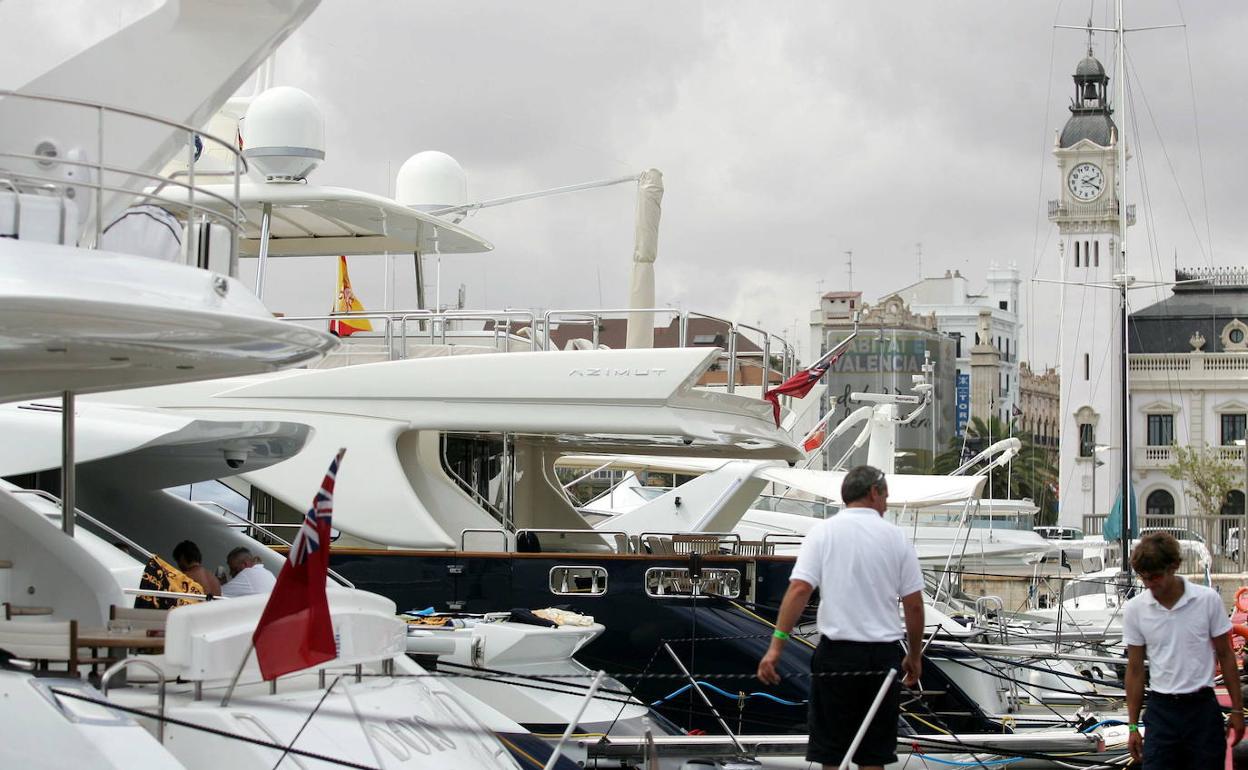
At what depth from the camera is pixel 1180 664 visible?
22.9 ft

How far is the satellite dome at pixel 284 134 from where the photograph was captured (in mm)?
14047

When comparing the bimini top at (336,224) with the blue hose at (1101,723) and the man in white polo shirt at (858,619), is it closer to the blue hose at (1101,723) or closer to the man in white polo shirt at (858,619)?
the blue hose at (1101,723)

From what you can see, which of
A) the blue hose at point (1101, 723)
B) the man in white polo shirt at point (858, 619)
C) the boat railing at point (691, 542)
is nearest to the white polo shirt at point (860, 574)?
the man in white polo shirt at point (858, 619)

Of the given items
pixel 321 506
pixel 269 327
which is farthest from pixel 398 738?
pixel 269 327

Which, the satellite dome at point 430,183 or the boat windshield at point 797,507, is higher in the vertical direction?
the satellite dome at point 430,183

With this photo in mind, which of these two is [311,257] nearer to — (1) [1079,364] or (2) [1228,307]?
(1) [1079,364]

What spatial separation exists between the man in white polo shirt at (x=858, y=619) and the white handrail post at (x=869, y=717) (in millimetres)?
73

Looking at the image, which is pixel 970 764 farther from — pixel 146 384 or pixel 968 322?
pixel 968 322

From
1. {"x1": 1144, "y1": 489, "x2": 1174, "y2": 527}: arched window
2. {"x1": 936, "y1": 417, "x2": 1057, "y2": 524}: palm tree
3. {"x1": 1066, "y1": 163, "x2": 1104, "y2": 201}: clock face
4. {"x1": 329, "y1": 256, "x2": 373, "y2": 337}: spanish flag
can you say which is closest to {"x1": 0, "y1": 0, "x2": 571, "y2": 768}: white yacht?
{"x1": 329, "y1": 256, "x2": 373, "y2": 337}: spanish flag

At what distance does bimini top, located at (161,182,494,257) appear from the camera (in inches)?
561

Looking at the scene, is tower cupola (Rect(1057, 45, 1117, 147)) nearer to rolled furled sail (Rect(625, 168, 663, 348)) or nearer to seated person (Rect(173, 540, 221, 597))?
rolled furled sail (Rect(625, 168, 663, 348))

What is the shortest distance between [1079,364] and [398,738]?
308ft

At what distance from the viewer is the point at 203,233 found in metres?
7.32

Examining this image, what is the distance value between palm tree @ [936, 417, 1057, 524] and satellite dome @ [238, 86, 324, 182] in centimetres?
6836
